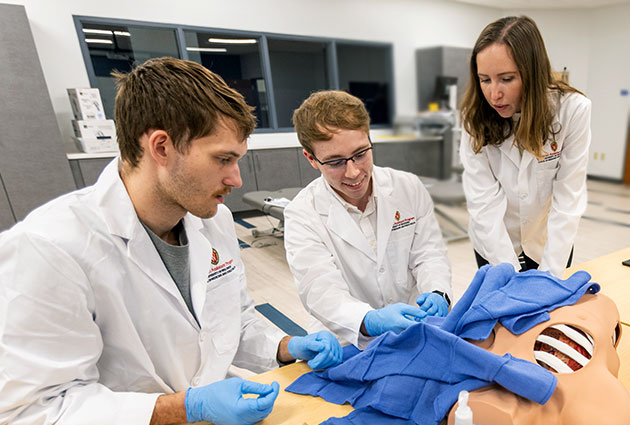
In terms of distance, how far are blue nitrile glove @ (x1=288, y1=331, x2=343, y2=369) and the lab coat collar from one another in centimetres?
31

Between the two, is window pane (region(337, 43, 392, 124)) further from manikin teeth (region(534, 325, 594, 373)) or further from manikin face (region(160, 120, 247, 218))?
manikin teeth (region(534, 325, 594, 373))

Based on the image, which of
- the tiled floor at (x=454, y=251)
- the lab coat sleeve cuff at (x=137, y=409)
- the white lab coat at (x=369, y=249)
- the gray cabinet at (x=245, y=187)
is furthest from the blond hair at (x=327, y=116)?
the gray cabinet at (x=245, y=187)

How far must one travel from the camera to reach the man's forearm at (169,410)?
0.69 metres

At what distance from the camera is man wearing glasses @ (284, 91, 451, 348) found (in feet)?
3.46

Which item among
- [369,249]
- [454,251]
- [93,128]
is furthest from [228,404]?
[93,128]

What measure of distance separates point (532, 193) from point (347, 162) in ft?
2.65

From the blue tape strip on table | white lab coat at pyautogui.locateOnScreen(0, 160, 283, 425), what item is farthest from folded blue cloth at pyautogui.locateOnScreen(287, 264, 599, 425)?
the blue tape strip on table

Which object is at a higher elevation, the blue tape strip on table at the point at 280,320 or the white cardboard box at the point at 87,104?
the white cardboard box at the point at 87,104

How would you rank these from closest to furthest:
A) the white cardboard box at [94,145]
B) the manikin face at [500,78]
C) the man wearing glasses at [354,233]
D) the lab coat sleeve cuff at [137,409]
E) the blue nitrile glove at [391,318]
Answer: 1. the lab coat sleeve cuff at [137,409]
2. the blue nitrile glove at [391,318]
3. the man wearing glasses at [354,233]
4. the manikin face at [500,78]
5. the white cardboard box at [94,145]

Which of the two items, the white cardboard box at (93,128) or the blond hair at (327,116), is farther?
the white cardboard box at (93,128)

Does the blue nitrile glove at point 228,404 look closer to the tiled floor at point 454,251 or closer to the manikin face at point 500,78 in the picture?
the manikin face at point 500,78

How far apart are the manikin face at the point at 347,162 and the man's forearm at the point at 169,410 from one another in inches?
28.7

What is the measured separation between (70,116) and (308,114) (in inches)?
154

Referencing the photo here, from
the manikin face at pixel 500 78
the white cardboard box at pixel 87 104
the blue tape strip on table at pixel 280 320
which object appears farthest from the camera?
the white cardboard box at pixel 87 104
